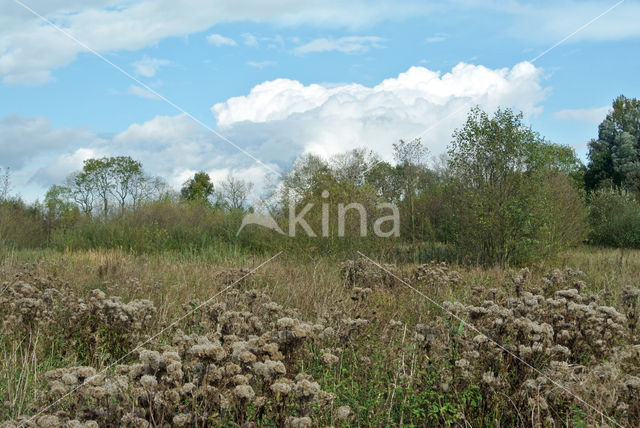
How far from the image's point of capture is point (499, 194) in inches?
466

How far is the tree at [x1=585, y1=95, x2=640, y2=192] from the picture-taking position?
115 feet

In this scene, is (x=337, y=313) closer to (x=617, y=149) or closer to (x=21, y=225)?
(x=21, y=225)

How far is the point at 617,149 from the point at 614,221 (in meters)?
19.4

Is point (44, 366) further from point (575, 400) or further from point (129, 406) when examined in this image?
point (575, 400)

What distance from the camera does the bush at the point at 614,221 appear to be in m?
19.8

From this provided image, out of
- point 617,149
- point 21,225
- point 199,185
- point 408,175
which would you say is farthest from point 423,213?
point 617,149

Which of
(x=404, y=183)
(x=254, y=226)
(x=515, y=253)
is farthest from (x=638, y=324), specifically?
(x=404, y=183)

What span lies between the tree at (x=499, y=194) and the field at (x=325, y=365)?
5.21 meters

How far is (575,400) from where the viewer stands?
124 inches

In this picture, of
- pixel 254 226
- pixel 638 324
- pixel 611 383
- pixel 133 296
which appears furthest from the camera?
pixel 254 226

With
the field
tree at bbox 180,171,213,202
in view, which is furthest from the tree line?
tree at bbox 180,171,213,202

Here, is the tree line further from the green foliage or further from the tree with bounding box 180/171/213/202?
the tree with bounding box 180/171/213/202

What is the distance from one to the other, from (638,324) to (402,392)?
280cm

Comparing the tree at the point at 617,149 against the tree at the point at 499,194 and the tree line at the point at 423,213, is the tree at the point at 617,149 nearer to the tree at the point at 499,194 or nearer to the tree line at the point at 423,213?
the tree line at the point at 423,213
